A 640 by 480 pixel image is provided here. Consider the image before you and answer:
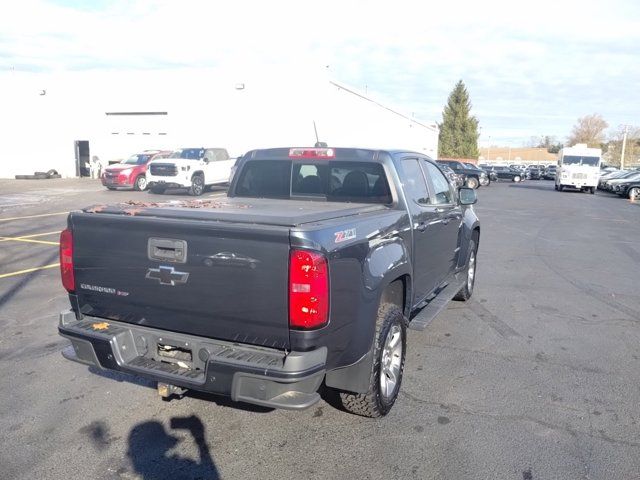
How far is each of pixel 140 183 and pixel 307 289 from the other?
2434 cm

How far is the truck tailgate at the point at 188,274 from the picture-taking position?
10.4 feet

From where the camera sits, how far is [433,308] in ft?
17.3

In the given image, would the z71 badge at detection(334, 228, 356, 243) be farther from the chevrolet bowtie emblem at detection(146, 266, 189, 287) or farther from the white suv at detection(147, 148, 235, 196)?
the white suv at detection(147, 148, 235, 196)

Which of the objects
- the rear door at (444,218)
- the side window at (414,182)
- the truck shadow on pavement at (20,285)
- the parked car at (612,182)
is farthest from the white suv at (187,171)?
the parked car at (612,182)

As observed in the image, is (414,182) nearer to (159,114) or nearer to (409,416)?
(409,416)

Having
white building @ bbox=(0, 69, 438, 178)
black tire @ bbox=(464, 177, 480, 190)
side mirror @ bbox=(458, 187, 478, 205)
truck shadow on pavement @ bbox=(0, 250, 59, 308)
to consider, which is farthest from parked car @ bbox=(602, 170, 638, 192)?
truck shadow on pavement @ bbox=(0, 250, 59, 308)

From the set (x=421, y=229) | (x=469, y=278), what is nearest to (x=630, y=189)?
(x=469, y=278)

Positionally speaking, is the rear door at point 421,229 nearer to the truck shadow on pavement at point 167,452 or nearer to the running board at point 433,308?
the running board at point 433,308

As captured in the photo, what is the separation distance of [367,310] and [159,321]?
133 centimetres

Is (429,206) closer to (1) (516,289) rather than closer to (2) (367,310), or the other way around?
(2) (367,310)

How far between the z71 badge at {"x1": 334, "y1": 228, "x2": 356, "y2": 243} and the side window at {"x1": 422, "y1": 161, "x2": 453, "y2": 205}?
223 centimetres

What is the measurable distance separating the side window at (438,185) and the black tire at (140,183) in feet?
71.4

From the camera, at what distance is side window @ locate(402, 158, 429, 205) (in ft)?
16.4

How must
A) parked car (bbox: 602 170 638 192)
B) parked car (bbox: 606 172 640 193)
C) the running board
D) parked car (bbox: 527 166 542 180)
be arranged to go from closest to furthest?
the running board → parked car (bbox: 606 172 640 193) → parked car (bbox: 602 170 638 192) → parked car (bbox: 527 166 542 180)
